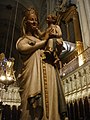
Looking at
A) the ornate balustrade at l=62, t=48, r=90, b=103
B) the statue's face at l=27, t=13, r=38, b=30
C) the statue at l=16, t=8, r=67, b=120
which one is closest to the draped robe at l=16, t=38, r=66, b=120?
the statue at l=16, t=8, r=67, b=120

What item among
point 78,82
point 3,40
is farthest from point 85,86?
point 3,40

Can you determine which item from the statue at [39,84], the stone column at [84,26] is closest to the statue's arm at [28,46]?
the statue at [39,84]

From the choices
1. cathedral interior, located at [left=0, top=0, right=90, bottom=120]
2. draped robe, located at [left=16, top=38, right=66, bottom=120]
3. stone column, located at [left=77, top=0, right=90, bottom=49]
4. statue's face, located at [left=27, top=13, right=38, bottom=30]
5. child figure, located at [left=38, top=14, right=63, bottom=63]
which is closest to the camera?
draped robe, located at [left=16, top=38, right=66, bottom=120]

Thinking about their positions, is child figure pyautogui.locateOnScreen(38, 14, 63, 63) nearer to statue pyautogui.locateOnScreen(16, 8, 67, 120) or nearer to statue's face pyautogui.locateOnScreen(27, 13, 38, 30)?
statue pyautogui.locateOnScreen(16, 8, 67, 120)

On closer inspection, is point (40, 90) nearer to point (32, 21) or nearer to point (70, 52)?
point (32, 21)

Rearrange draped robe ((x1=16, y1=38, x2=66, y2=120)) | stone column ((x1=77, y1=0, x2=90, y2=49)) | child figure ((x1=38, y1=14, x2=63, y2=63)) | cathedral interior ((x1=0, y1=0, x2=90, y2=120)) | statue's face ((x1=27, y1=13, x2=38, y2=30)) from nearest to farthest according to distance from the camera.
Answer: draped robe ((x1=16, y1=38, x2=66, y2=120)), child figure ((x1=38, y1=14, x2=63, y2=63)), statue's face ((x1=27, y1=13, x2=38, y2=30)), cathedral interior ((x1=0, y1=0, x2=90, y2=120)), stone column ((x1=77, y1=0, x2=90, y2=49))

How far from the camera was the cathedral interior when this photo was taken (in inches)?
263

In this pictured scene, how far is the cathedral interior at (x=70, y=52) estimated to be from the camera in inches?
263

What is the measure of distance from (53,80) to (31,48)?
0.38m

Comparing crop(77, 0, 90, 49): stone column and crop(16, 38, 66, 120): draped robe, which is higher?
crop(77, 0, 90, 49): stone column

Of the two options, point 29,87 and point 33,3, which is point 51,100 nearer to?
point 29,87

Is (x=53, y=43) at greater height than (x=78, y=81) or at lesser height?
lesser

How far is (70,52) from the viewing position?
29.1 ft

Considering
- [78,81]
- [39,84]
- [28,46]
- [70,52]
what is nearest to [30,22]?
[28,46]
